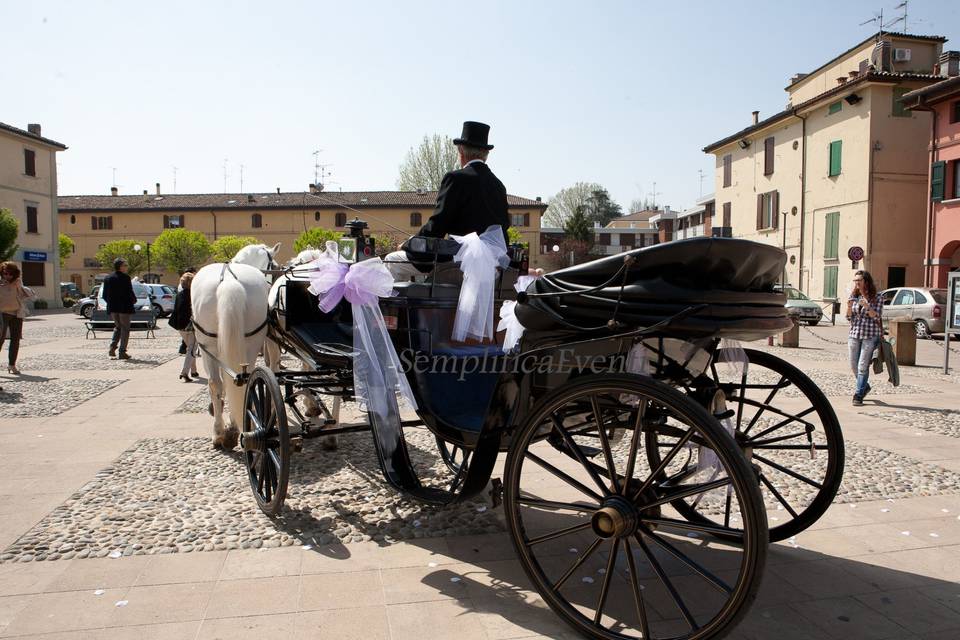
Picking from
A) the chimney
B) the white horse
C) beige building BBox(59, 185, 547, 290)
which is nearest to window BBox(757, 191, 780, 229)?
the chimney

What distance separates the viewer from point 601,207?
68.5 meters

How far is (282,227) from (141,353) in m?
41.6

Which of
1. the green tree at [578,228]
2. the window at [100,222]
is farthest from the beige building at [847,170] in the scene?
the window at [100,222]

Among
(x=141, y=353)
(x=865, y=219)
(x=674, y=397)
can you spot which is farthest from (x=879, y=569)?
(x=865, y=219)

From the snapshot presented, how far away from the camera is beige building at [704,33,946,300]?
24359mm

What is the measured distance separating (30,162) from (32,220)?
2963mm

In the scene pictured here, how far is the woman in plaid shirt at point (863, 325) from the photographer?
7.69m

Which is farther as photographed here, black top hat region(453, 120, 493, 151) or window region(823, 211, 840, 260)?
window region(823, 211, 840, 260)

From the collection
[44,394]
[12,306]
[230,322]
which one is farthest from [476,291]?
[12,306]

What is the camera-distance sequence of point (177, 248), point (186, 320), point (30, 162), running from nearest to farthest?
point (186, 320)
point (30, 162)
point (177, 248)

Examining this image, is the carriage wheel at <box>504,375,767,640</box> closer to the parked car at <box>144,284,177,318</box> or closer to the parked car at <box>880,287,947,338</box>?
the parked car at <box>880,287,947,338</box>

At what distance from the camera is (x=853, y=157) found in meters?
25.3

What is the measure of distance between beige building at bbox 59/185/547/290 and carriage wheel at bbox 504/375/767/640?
4944cm

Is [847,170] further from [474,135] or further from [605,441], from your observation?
[605,441]
